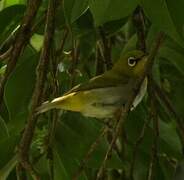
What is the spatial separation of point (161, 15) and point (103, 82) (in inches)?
16.1

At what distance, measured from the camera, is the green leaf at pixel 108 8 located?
0.98 metres

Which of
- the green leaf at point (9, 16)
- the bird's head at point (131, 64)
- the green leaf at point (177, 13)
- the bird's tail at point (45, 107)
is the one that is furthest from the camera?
the bird's head at point (131, 64)

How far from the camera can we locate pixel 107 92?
1.36m

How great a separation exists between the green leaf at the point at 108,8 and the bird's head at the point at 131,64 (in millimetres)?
406

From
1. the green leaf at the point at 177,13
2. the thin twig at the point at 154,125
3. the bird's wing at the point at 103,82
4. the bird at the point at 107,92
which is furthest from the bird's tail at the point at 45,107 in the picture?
the green leaf at the point at 177,13

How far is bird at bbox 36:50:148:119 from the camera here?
49.1 inches

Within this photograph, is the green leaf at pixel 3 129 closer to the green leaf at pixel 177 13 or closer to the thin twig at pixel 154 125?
the thin twig at pixel 154 125

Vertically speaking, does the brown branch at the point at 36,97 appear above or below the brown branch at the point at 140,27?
above

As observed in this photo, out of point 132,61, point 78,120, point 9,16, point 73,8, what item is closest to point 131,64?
point 132,61

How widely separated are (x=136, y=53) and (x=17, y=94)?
1.06 ft

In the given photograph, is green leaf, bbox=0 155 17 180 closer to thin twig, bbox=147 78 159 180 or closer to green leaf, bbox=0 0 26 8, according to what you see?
thin twig, bbox=147 78 159 180

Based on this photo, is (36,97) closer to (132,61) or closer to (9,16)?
(9,16)

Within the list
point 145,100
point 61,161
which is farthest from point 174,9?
point 145,100

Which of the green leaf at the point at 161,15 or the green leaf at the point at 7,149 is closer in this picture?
the green leaf at the point at 161,15
